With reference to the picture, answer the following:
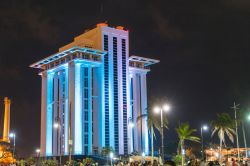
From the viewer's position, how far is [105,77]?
5157 inches

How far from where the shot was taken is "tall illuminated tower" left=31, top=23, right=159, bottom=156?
125625mm

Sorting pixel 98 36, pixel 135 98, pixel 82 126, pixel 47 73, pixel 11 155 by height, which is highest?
pixel 98 36

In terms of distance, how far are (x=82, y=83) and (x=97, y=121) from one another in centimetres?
1216

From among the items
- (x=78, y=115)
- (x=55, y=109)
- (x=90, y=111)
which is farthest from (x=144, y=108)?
(x=55, y=109)

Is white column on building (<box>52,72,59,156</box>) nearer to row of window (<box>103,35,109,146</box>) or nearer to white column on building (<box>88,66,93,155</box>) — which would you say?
white column on building (<box>88,66,93,155</box>)

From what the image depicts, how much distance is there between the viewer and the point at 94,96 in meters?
129

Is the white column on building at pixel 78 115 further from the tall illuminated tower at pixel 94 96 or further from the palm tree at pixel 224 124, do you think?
the palm tree at pixel 224 124

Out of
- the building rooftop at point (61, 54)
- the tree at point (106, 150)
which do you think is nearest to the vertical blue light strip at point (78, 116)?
the tree at point (106, 150)

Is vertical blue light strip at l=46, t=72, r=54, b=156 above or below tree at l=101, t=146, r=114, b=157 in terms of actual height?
above

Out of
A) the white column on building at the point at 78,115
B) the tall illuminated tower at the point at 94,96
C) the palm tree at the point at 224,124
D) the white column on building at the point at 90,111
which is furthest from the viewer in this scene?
the white column on building at the point at 90,111

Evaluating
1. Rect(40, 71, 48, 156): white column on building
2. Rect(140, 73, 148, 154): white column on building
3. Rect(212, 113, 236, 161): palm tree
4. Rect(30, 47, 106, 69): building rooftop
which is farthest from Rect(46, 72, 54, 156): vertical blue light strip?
Rect(212, 113, 236, 161): palm tree

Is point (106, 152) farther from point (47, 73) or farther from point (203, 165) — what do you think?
point (203, 165)

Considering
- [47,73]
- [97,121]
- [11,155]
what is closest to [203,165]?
[11,155]

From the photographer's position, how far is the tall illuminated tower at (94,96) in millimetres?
125625
